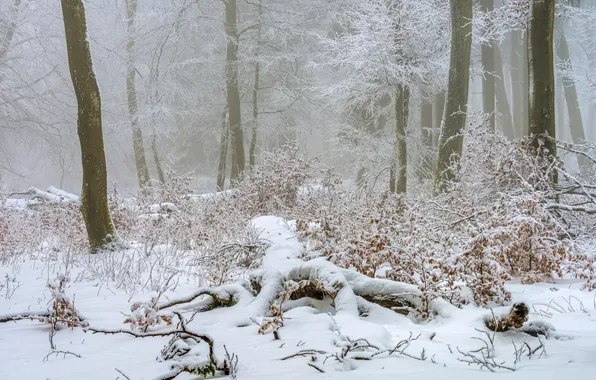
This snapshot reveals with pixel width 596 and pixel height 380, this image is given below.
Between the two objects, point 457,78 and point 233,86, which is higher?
point 233,86

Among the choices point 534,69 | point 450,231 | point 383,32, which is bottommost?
point 450,231

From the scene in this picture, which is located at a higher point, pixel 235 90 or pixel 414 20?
pixel 414 20

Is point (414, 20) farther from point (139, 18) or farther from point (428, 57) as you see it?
point (139, 18)

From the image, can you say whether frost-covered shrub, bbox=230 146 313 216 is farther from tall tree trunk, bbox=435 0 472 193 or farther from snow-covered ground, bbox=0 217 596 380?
snow-covered ground, bbox=0 217 596 380

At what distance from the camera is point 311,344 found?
2852 millimetres

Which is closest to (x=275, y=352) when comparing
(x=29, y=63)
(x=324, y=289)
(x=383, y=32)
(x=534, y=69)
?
(x=324, y=289)

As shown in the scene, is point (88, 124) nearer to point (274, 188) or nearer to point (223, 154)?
point (274, 188)

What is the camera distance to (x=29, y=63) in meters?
17.2

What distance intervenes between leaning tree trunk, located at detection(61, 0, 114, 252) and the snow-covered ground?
286cm

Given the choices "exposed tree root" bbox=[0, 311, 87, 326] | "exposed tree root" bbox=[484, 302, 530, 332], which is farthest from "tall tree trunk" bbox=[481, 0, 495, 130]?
"exposed tree root" bbox=[0, 311, 87, 326]

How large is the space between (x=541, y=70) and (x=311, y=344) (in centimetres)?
599

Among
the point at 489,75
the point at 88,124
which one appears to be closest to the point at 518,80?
the point at 489,75

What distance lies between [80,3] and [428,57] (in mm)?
9010

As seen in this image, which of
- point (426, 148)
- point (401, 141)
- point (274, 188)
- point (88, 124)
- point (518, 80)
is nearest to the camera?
point (88, 124)
